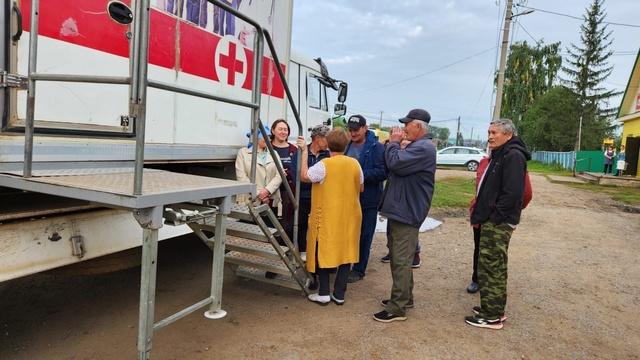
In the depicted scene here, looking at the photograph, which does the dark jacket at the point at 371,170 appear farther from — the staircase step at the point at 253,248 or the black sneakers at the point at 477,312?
the black sneakers at the point at 477,312

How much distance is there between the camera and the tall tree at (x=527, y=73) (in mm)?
36906

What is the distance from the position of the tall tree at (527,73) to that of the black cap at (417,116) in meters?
37.4

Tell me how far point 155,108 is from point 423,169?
80.7 inches

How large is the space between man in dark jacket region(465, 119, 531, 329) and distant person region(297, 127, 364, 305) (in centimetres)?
104

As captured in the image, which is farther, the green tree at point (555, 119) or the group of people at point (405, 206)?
the green tree at point (555, 119)

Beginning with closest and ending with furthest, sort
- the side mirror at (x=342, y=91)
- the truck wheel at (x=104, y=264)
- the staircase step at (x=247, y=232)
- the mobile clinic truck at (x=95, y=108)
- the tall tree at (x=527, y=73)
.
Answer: the mobile clinic truck at (x=95, y=108), the truck wheel at (x=104, y=264), the staircase step at (x=247, y=232), the side mirror at (x=342, y=91), the tall tree at (x=527, y=73)

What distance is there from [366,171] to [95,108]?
2.47 meters

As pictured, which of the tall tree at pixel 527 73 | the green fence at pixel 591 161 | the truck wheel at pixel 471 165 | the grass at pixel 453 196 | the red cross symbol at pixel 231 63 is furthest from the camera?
the tall tree at pixel 527 73

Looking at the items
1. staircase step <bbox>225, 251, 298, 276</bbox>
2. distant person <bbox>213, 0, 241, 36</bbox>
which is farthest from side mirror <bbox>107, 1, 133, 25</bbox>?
staircase step <bbox>225, 251, 298, 276</bbox>

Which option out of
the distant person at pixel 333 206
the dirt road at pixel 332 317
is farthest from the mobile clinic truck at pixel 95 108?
the distant person at pixel 333 206

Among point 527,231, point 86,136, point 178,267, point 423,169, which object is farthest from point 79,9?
point 527,231

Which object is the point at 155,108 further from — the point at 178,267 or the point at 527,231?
the point at 527,231

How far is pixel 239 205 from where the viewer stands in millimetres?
3270

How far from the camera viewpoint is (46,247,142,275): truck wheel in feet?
8.82
